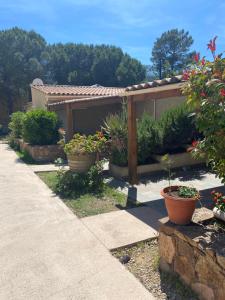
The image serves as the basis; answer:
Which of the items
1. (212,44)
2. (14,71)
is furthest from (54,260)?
(14,71)

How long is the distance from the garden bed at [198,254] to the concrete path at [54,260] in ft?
1.55

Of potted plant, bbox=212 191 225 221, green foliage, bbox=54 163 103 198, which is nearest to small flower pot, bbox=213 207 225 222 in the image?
potted plant, bbox=212 191 225 221

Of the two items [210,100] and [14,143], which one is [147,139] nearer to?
[210,100]

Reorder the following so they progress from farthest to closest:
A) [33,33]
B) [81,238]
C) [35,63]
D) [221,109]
A: [33,33]
[35,63]
[81,238]
[221,109]

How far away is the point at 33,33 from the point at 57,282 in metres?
40.6

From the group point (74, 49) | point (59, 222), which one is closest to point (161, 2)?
point (59, 222)

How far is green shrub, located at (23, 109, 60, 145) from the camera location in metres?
12.0

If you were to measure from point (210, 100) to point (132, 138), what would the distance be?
171 inches

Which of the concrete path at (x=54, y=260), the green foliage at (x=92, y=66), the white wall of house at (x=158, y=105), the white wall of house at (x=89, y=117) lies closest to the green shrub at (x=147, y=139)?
the white wall of house at (x=158, y=105)

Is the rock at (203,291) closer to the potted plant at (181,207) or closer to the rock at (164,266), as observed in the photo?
the rock at (164,266)

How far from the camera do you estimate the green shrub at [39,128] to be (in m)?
12.0

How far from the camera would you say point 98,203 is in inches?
245

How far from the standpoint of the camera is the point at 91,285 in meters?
3.36

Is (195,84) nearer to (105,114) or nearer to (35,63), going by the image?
(105,114)
